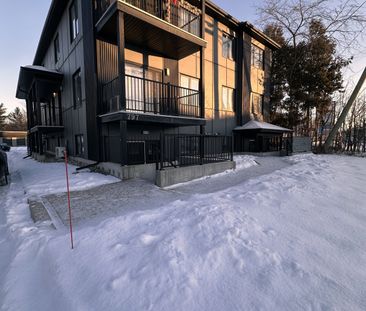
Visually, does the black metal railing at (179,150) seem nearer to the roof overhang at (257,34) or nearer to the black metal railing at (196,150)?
the black metal railing at (196,150)

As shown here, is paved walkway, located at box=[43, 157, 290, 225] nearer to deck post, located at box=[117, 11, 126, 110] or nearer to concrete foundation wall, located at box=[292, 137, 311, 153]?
deck post, located at box=[117, 11, 126, 110]

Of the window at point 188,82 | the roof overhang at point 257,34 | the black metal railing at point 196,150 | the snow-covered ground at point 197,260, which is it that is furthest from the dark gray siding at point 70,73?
the roof overhang at point 257,34

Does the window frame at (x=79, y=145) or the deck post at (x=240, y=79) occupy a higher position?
the deck post at (x=240, y=79)

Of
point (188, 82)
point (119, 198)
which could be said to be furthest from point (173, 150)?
point (188, 82)

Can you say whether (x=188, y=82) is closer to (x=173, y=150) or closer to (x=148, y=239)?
(x=173, y=150)

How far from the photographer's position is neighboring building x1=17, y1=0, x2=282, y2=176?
7770 millimetres

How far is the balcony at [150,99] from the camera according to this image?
808 centimetres

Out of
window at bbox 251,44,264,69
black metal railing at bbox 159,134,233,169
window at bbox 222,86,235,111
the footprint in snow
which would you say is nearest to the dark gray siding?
black metal railing at bbox 159,134,233,169

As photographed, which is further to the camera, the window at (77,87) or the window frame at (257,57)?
the window frame at (257,57)

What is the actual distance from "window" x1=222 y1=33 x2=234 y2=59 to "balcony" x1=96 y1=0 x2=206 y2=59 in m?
3.94

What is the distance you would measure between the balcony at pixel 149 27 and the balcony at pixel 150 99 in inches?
68.5

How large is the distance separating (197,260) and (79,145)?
415 inches

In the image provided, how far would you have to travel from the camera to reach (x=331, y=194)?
16.0ft

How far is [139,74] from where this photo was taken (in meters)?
9.47
